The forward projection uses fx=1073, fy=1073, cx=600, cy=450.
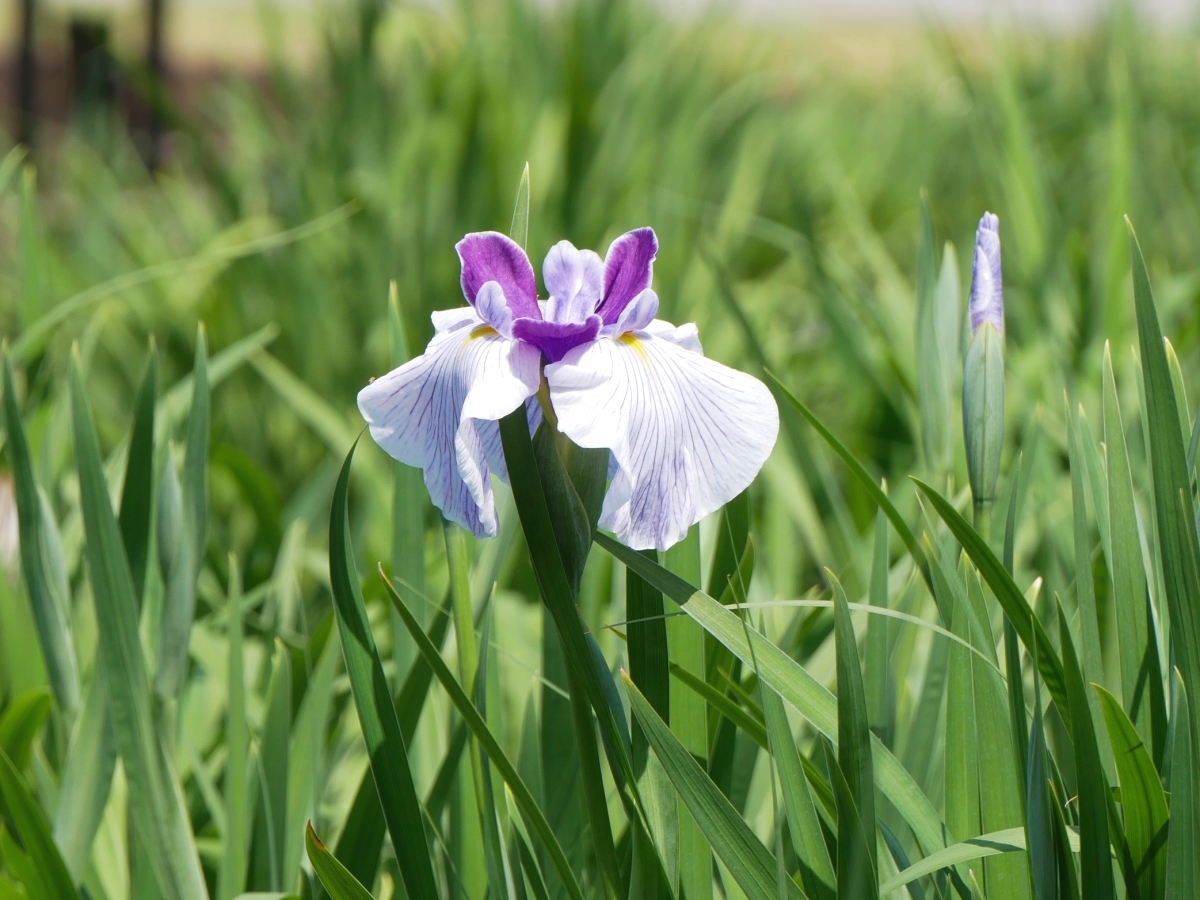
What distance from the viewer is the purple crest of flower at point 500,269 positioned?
1.32 ft

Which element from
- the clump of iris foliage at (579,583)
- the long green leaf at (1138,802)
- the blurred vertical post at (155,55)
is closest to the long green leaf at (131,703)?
the clump of iris foliage at (579,583)

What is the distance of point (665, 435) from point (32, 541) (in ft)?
1.36

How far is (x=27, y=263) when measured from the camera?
2.85 ft

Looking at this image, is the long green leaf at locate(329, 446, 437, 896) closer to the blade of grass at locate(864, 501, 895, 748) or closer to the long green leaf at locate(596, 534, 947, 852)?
the long green leaf at locate(596, 534, 947, 852)

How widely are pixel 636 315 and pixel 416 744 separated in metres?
0.37

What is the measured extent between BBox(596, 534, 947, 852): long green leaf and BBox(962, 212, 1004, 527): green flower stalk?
126 millimetres

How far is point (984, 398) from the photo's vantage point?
1.61 feet

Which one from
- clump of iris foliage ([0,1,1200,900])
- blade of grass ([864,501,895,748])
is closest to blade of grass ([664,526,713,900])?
clump of iris foliage ([0,1,1200,900])

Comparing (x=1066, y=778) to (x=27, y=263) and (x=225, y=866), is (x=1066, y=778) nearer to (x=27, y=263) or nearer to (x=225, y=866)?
(x=225, y=866)

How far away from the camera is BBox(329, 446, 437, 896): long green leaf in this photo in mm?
439

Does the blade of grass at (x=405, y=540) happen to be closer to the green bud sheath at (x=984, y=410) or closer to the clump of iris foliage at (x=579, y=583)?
the clump of iris foliage at (x=579, y=583)

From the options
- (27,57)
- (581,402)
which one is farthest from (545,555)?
(27,57)

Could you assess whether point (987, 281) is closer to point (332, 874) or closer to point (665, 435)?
point (665, 435)

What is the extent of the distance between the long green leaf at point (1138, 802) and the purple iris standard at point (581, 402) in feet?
0.61
